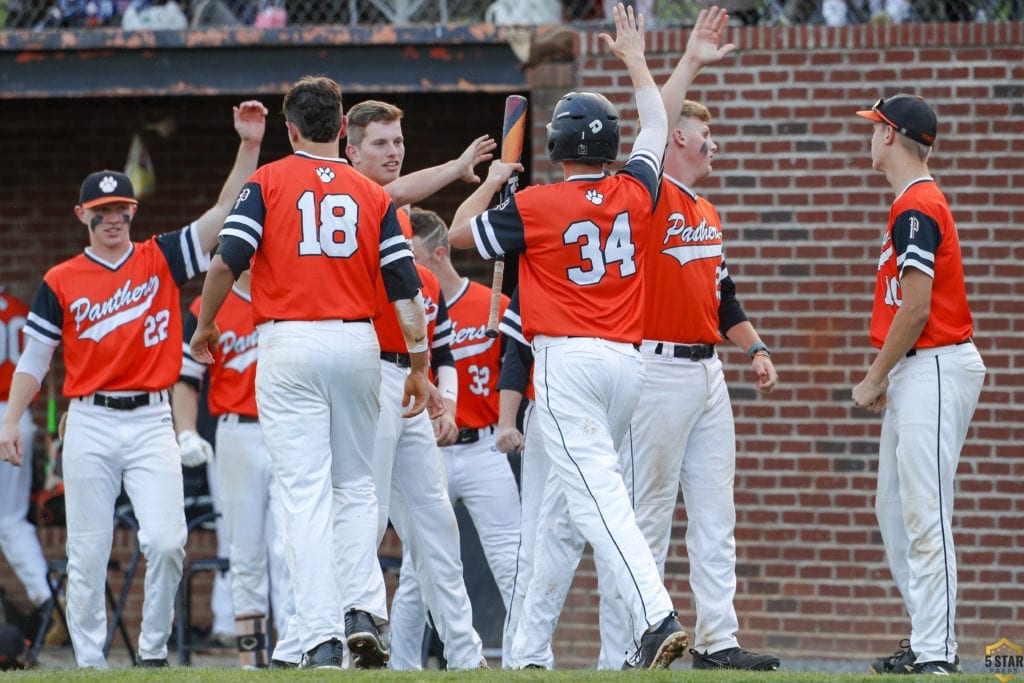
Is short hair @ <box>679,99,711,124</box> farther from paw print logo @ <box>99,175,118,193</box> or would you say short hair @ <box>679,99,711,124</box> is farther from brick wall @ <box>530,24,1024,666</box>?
paw print logo @ <box>99,175,118,193</box>

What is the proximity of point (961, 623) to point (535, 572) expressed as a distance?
3.61 metres

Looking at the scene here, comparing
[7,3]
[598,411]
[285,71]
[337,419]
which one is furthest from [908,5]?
[7,3]

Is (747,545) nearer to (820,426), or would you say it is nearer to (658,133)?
(820,426)

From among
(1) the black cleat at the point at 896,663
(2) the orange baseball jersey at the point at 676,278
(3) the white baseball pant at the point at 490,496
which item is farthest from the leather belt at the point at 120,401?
(1) the black cleat at the point at 896,663

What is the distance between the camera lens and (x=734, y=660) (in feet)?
20.5

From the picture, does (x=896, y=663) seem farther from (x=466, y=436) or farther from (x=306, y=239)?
(x=306, y=239)

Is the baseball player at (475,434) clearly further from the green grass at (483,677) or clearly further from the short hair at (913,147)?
the short hair at (913,147)

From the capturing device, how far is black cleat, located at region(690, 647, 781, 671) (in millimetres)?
6191

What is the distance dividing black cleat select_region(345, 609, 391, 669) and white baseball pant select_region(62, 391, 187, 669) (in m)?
1.33

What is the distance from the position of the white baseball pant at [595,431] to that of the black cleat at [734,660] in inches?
39.4

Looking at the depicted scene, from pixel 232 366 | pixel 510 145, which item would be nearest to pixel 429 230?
pixel 510 145

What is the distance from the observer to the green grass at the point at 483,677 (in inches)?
191

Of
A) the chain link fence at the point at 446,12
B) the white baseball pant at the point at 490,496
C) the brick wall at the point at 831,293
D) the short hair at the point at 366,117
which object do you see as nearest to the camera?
the short hair at the point at 366,117

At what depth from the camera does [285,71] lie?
8.84 meters
